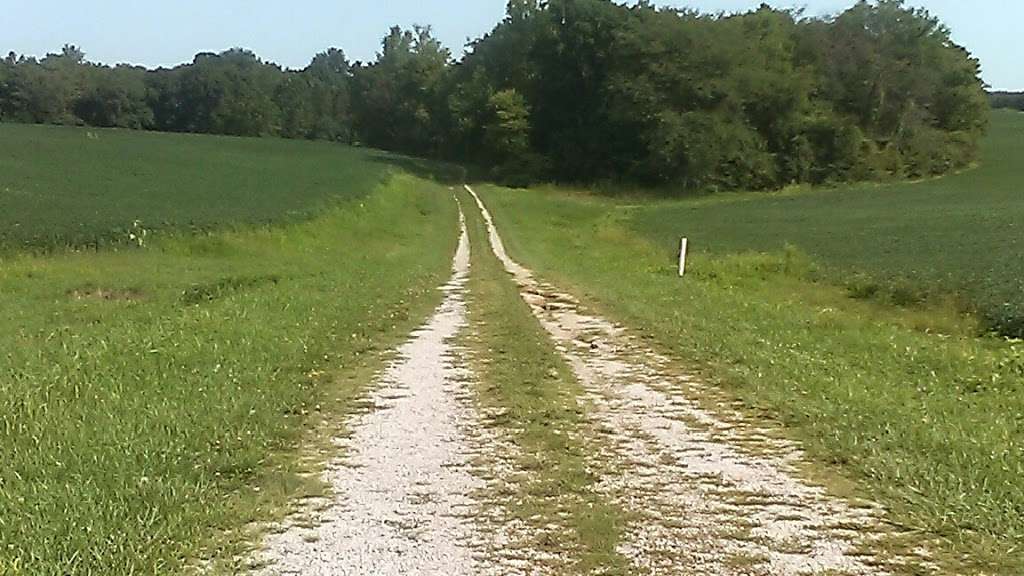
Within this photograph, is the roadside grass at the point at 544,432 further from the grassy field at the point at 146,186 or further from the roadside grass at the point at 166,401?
the grassy field at the point at 146,186

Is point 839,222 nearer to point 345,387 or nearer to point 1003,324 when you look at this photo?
point 1003,324

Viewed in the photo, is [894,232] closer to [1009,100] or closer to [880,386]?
[880,386]

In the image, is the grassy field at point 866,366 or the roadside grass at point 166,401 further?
the grassy field at point 866,366

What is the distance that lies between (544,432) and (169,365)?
175 inches

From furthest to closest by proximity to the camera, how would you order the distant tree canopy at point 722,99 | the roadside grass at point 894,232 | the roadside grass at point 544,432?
1. the distant tree canopy at point 722,99
2. the roadside grass at point 894,232
3. the roadside grass at point 544,432

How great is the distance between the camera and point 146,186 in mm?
43312

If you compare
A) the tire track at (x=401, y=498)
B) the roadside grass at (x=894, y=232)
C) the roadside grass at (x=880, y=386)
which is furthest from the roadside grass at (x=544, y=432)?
the roadside grass at (x=894, y=232)

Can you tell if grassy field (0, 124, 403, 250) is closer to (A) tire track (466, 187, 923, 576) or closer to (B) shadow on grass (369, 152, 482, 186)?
(B) shadow on grass (369, 152, 482, 186)

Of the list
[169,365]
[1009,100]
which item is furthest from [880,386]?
[1009,100]

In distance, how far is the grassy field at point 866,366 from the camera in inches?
233

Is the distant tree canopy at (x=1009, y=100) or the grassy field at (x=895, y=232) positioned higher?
the distant tree canopy at (x=1009, y=100)

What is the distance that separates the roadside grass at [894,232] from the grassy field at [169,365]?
10.2 meters

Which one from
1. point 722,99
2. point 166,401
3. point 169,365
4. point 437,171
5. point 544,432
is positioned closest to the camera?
point 544,432

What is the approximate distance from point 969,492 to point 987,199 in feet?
181
